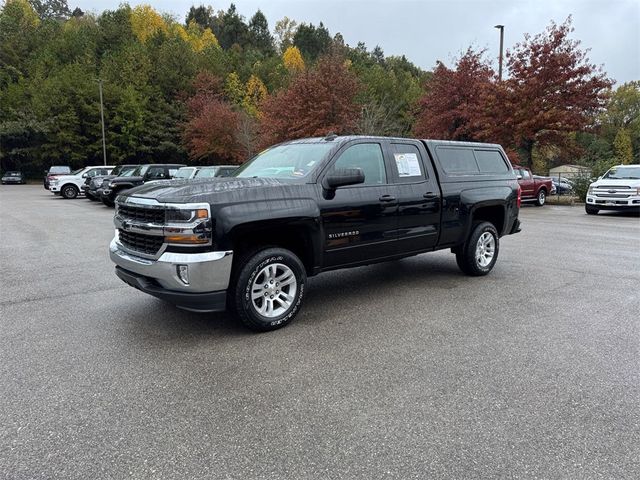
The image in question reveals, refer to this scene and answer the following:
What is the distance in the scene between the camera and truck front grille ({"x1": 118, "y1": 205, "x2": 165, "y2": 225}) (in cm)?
420

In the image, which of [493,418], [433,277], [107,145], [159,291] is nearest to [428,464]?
[493,418]

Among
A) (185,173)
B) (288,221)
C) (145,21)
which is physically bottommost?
(288,221)

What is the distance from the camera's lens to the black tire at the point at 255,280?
4316mm

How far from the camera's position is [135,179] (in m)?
18.6

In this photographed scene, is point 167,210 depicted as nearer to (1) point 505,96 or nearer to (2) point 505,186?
(2) point 505,186

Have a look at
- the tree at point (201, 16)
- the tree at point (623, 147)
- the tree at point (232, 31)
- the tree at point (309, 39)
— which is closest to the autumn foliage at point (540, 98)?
the tree at point (623, 147)

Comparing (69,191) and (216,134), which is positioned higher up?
(216,134)

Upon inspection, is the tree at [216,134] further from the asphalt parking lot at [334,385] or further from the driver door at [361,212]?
the asphalt parking lot at [334,385]

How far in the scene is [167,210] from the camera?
411 centimetres

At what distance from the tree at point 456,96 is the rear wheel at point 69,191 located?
1942 centimetres

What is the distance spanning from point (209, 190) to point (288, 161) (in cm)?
136

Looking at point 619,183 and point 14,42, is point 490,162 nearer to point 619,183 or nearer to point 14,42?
point 619,183

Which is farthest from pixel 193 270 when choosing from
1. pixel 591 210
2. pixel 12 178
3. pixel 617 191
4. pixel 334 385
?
pixel 12 178

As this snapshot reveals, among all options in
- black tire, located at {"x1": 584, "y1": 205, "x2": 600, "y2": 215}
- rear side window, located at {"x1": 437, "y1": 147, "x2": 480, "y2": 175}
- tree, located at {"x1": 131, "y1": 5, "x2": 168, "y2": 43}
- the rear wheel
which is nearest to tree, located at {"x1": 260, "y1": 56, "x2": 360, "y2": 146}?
the rear wheel
